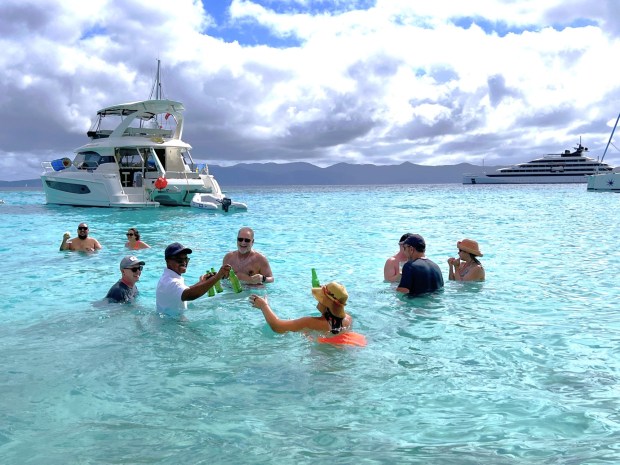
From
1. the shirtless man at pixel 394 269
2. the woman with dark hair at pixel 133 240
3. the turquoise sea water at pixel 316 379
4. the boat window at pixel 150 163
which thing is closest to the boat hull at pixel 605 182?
the boat window at pixel 150 163

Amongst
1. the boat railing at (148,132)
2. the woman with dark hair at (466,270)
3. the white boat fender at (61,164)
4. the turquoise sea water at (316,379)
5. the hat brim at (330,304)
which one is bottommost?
the turquoise sea water at (316,379)

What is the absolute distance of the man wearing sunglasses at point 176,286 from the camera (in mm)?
5898

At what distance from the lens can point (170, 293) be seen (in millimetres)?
6332

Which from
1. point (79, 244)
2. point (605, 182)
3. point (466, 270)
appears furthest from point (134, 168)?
point (605, 182)

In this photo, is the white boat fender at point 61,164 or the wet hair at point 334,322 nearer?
the wet hair at point 334,322

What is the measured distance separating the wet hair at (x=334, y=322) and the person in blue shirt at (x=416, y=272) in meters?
2.58

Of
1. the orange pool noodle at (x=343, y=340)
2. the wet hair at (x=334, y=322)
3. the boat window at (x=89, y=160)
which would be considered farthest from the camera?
the boat window at (x=89, y=160)

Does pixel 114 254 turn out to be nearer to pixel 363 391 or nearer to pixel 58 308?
pixel 58 308

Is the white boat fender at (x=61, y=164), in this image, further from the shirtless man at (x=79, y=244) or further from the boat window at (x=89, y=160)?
the shirtless man at (x=79, y=244)

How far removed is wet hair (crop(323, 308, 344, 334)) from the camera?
5074 millimetres

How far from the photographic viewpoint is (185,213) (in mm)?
29453

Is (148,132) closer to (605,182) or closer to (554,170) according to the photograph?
(605,182)

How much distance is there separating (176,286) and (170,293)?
163 millimetres

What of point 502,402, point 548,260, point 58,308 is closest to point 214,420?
point 502,402
